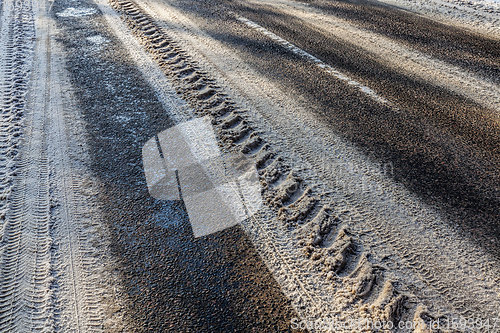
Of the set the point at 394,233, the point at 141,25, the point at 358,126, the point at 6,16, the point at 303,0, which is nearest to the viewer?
the point at 394,233

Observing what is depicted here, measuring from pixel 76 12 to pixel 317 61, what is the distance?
13.4 feet

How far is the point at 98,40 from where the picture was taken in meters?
5.53

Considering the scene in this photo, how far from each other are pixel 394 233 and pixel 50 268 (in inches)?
77.6

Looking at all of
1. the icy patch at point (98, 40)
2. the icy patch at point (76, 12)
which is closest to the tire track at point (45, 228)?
the icy patch at point (98, 40)

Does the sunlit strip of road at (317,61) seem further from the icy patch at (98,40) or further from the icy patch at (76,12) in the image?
the icy patch at (76,12)

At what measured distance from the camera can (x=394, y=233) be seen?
8.42ft

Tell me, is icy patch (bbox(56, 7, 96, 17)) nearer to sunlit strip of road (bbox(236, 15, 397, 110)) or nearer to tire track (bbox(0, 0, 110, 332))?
sunlit strip of road (bbox(236, 15, 397, 110))

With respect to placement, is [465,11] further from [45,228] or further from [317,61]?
[45,228]

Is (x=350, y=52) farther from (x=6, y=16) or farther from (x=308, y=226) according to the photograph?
(x=6, y=16)

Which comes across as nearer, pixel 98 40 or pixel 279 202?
pixel 279 202

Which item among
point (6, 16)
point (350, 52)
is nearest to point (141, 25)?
point (6, 16)

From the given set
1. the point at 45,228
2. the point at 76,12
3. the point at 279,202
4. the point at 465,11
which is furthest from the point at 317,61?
the point at 76,12

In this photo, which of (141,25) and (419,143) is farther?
(141,25)

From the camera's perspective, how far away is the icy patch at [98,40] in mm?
5438
